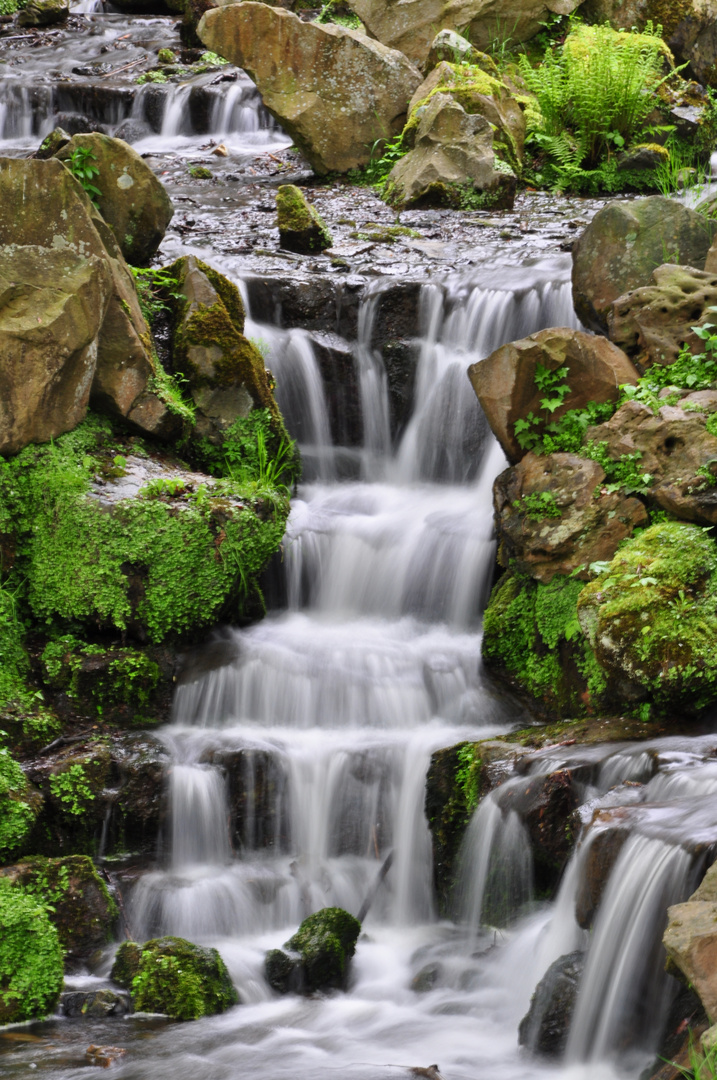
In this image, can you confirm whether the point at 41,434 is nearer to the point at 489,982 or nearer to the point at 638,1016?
the point at 489,982

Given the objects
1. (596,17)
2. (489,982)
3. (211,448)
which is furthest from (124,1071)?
(596,17)

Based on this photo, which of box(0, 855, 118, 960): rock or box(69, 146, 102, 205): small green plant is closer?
box(0, 855, 118, 960): rock

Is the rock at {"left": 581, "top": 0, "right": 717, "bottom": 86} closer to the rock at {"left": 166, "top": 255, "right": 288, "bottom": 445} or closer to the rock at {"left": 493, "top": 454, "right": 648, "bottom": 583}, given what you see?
the rock at {"left": 166, "top": 255, "right": 288, "bottom": 445}

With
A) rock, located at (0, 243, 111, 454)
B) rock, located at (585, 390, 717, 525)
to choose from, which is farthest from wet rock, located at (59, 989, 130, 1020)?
rock, located at (585, 390, 717, 525)

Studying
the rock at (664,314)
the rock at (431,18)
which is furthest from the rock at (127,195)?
the rock at (431,18)

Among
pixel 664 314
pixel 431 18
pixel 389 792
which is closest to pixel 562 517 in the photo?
pixel 664 314

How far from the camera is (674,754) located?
456 centimetres

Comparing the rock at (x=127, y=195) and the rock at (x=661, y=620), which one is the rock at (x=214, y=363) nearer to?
the rock at (x=127, y=195)

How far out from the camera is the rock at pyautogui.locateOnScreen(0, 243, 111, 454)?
5887mm

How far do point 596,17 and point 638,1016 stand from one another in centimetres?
1476

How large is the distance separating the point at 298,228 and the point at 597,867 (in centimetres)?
694

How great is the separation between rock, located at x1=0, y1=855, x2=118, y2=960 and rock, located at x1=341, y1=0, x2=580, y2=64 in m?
12.3

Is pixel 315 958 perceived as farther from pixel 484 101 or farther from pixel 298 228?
pixel 484 101

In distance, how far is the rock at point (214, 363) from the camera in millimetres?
7145
